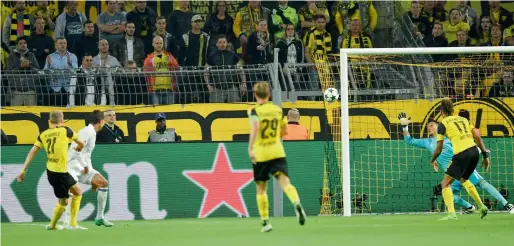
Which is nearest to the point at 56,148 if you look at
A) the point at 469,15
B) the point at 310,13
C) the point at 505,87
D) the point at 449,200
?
the point at 449,200

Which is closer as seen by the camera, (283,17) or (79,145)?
(79,145)

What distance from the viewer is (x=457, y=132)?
613 inches

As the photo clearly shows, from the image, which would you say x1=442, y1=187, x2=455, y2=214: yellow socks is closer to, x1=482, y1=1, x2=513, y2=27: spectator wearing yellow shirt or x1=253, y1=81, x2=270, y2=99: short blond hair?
x1=253, y1=81, x2=270, y2=99: short blond hair

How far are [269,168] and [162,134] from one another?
254 inches

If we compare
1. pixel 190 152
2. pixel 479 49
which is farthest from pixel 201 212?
pixel 479 49

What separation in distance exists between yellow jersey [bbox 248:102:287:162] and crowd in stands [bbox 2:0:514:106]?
6248mm

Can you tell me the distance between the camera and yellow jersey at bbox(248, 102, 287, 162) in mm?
12594

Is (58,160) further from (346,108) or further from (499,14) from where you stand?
(499,14)

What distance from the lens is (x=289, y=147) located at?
18.8 m

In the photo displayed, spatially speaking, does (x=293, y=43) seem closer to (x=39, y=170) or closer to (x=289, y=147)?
(x=289, y=147)

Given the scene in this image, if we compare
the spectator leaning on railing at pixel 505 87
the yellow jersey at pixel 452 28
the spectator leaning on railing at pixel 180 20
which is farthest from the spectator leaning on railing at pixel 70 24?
the spectator leaning on railing at pixel 505 87

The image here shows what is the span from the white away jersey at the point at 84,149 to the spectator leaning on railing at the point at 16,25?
19.9 ft

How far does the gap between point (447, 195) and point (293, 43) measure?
21.7 ft

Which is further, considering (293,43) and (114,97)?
(293,43)
